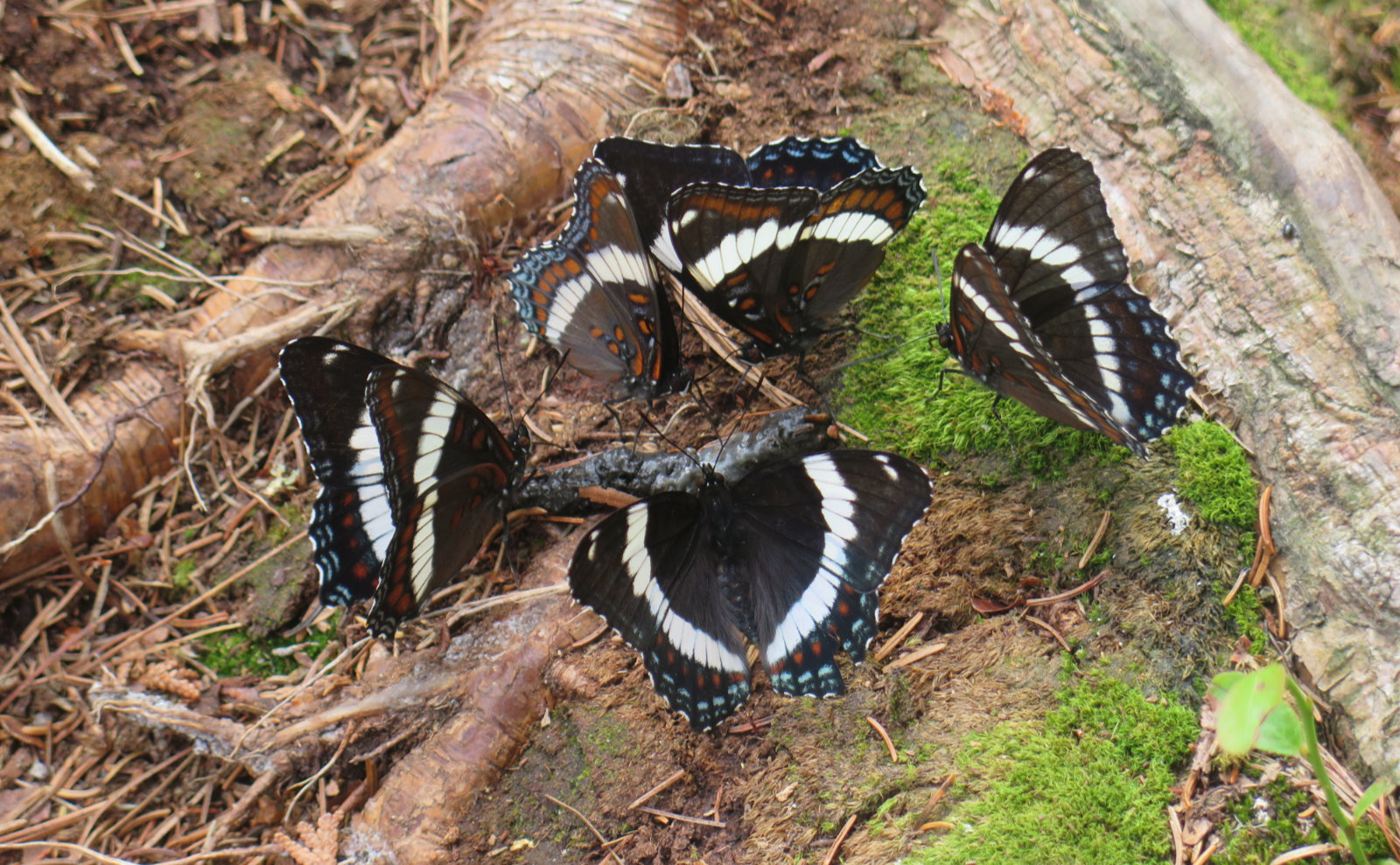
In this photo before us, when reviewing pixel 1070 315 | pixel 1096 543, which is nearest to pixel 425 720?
pixel 1096 543

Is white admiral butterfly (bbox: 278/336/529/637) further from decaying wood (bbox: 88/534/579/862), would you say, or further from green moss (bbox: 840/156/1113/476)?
green moss (bbox: 840/156/1113/476)

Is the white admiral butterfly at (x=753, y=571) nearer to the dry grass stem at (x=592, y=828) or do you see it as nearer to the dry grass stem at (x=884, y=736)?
the dry grass stem at (x=884, y=736)

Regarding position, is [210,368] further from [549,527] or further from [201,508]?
[549,527]

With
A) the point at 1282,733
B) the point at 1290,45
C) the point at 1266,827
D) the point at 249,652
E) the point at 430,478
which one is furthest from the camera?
the point at 1290,45

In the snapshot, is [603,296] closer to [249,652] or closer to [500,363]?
[500,363]

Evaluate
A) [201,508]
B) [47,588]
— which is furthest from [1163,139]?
[47,588]
